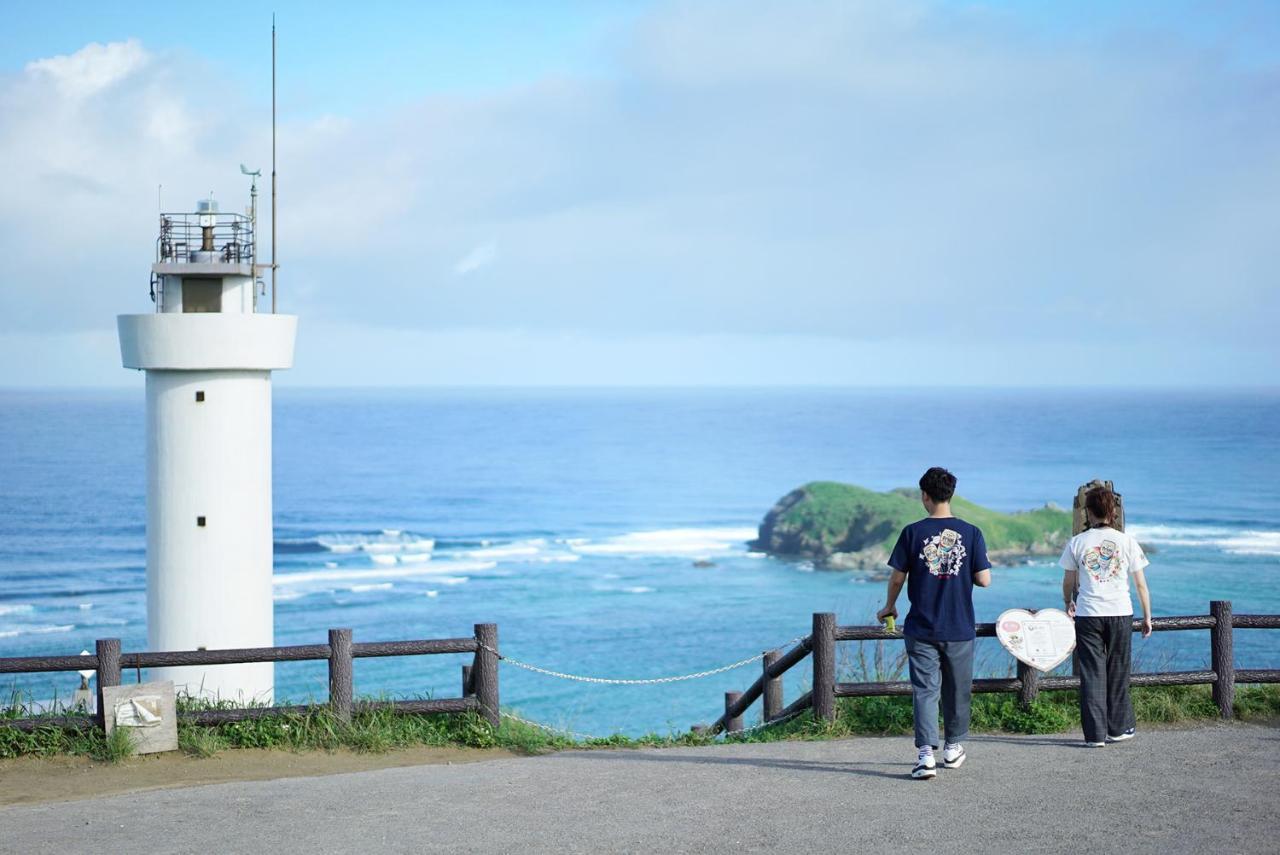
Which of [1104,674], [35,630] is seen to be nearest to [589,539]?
[35,630]

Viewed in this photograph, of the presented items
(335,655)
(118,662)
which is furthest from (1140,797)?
(118,662)

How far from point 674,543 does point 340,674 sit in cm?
6476

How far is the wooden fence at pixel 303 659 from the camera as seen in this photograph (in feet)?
29.9

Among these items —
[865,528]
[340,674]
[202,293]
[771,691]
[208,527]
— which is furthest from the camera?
[865,528]

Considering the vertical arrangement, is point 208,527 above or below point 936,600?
above

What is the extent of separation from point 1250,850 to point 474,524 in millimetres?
80952

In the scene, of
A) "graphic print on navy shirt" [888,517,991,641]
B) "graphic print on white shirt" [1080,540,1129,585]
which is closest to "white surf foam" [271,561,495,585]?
"graphic print on white shirt" [1080,540,1129,585]

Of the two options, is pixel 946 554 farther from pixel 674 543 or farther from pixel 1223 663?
pixel 674 543

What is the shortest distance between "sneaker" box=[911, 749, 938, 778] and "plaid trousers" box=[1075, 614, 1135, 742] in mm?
1307

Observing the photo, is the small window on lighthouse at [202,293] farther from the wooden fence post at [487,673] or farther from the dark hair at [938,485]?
the dark hair at [938,485]

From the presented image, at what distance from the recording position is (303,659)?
945cm

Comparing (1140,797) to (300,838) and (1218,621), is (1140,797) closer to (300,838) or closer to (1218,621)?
(1218,621)

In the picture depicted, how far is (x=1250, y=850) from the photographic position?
6.72 m

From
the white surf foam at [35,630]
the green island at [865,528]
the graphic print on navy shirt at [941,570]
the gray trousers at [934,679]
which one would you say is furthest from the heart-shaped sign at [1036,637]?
the green island at [865,528]
